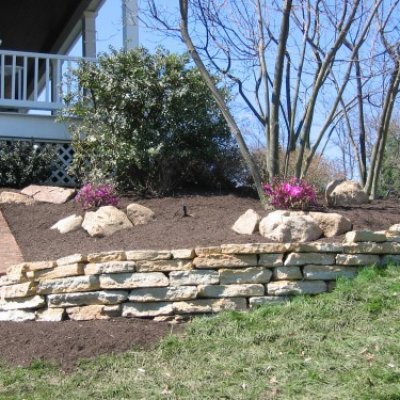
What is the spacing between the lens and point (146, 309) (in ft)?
19.9

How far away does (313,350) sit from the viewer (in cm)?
517

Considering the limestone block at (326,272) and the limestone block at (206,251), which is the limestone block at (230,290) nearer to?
the limestone block at (206,251)

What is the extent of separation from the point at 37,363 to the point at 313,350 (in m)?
2.02

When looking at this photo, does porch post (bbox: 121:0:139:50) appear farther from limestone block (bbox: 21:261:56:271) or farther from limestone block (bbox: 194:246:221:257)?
limestone block (bbox: 194:246:221:257)

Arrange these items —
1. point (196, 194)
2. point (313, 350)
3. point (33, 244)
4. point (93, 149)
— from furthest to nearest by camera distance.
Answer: point (93, 149)
point (196, 194)
point (33, 244)
point (313, 350)

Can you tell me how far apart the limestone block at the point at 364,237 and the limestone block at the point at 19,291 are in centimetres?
284

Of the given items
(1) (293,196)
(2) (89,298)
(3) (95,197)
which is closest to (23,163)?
(3) (95,197)

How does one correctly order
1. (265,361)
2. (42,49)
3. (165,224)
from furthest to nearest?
(42,49), (165,224), (265,361)

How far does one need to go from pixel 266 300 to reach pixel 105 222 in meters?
2.24

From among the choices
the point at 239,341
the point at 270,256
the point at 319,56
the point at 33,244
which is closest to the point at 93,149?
the point at 33,244

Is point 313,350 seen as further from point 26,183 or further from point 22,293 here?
point 26,183

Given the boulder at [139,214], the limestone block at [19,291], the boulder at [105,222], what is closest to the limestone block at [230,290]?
the limestone block at [19,291]

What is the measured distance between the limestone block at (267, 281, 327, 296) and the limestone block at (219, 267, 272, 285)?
0.28 feet

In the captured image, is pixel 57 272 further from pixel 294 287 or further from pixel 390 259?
pixel 390 259
